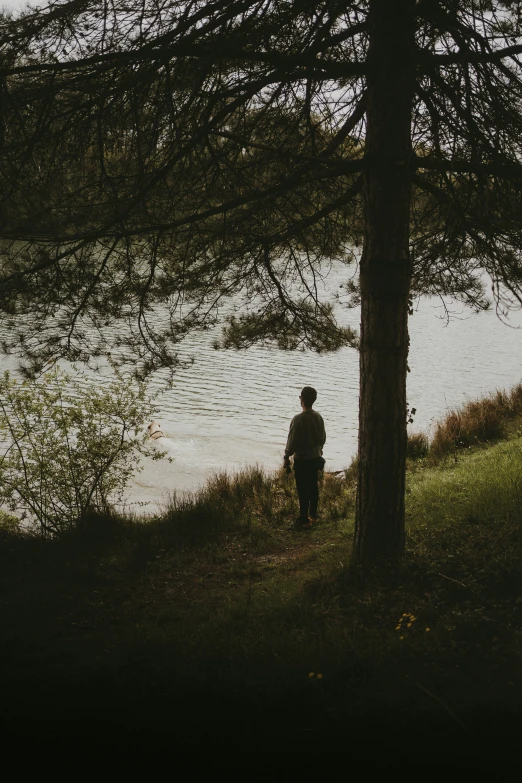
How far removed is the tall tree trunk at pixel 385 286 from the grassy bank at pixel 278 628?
50 centimetres

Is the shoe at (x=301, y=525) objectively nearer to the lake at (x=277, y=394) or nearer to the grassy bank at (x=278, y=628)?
the grassy bank at (x=278, y=628)

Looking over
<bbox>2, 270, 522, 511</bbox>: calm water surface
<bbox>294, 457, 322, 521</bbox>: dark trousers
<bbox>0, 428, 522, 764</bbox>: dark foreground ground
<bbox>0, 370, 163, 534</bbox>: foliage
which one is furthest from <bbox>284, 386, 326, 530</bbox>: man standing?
<bbox>2, 270, 522, 511</bbox>: calm water surface

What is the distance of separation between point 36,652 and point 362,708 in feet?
8.17

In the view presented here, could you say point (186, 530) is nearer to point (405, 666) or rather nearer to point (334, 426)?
point (405, 666)

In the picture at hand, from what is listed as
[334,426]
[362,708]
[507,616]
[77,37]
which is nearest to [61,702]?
[362,708]

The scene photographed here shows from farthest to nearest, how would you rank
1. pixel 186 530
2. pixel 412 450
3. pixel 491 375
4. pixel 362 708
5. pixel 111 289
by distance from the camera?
pixel 491 375 → pixel 412 450 → pixel 186 530 → pixel 111 289 → pixel 362 708

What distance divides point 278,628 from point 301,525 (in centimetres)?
349

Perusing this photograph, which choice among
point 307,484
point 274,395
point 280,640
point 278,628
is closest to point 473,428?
point 307,484

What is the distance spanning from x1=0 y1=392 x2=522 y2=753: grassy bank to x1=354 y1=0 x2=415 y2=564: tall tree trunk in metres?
0.50

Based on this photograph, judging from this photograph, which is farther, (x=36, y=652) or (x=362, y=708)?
(x=36, y=652)

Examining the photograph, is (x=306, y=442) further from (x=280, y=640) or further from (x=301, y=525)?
(x=280, y=640)

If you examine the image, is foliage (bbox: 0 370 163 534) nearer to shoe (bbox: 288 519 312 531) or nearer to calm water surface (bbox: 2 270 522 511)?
shoe (bbox: 288 519 312 531)

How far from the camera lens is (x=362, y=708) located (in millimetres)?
3660

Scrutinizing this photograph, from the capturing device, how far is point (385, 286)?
5.31 meters
